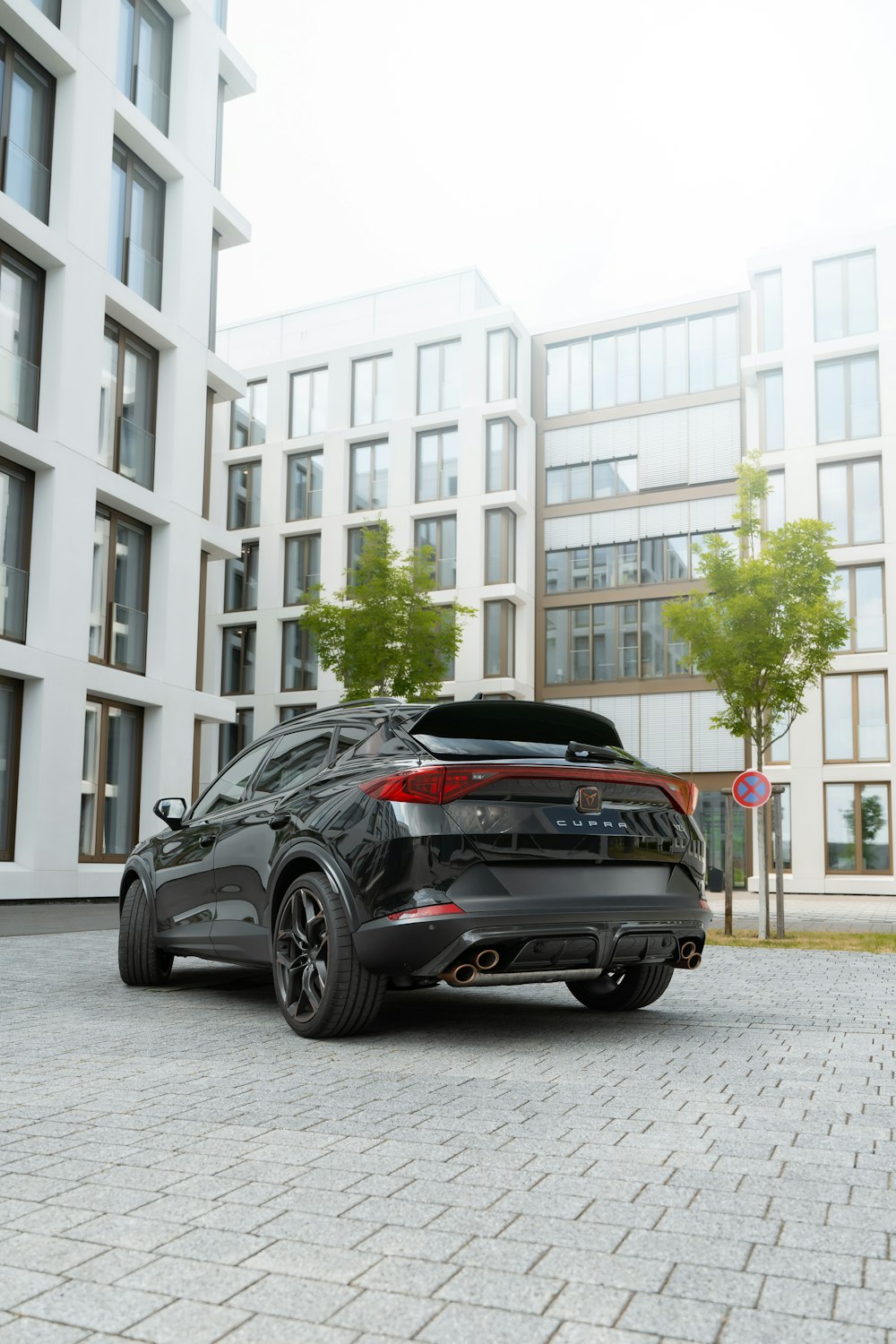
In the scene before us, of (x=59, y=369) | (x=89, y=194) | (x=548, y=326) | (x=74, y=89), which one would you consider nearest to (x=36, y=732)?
(x=59, y=369)

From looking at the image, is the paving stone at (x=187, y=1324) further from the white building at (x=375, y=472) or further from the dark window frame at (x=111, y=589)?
the white building at (x=375, y=472)

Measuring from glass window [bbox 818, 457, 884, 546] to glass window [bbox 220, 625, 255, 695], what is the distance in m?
20.5

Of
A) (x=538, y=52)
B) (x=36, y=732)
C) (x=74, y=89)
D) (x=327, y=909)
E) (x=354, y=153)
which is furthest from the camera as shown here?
(x=74, y=89)

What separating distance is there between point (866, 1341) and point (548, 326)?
4508 cm

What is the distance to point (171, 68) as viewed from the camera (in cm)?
2488

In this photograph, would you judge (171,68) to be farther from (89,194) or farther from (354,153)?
(354,153)

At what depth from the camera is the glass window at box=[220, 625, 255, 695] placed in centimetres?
4500

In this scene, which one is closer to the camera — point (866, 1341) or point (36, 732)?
point (866, 1341)

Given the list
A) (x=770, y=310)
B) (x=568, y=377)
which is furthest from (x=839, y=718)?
(x=568, y=377)

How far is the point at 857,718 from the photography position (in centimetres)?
3581

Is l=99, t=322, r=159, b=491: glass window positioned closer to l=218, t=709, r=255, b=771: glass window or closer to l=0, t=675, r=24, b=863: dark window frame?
l=0, t=675, r=24, b=863: dark window frame

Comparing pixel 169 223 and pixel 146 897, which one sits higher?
pixel 169 223

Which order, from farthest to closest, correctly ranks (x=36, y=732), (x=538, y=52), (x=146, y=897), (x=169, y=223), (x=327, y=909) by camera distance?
(x=169, y=223)
(x=36, y=732)
(x=538, y=52)
(x=146, y=897)
(x=327, y=909)

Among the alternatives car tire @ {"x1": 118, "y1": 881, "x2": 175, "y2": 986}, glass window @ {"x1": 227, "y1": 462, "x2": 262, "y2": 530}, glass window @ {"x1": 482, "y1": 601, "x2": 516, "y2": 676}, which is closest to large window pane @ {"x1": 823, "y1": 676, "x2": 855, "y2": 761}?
glass window @ {"x1": 482, "y1": 601, "x2": 516, "y2": 676}
